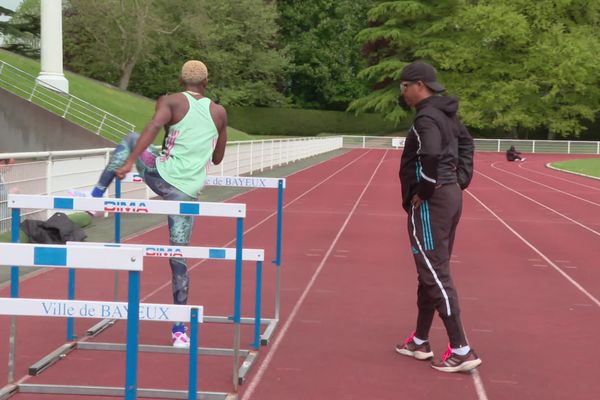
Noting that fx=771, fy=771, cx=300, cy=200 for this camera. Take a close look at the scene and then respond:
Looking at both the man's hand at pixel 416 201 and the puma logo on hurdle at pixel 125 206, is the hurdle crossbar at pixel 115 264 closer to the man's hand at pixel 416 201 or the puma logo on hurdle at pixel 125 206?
the puma logo on hurdle at pixel 125 206

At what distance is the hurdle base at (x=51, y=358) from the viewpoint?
4684 millimetres

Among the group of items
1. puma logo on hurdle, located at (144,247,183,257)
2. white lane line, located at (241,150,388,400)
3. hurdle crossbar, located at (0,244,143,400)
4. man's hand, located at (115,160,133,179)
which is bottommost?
white lane line, located at (241,150,388,400)

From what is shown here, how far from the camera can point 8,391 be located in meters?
4.28

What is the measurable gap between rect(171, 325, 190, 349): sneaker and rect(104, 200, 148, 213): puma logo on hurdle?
1045 mm

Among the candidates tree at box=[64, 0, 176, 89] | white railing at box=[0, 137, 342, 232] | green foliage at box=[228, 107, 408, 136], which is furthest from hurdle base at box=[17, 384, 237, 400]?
green foliage at box=[228, 107, 408, 136]

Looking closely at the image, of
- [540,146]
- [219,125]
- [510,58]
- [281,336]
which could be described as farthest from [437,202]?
[510,58]

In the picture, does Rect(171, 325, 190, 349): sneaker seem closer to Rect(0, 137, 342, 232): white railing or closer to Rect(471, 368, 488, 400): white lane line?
Rect(471, 368, 488, 400): white lane line

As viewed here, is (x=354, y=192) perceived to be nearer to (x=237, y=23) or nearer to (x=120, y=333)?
(x=120, y=333)

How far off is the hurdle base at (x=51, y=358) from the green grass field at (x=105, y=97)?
102 ft

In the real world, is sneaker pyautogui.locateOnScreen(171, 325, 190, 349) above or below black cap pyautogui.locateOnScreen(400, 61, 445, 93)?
below

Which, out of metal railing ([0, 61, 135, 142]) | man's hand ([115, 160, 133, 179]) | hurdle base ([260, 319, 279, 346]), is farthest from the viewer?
metal railing ([0, 61, 135, 142])

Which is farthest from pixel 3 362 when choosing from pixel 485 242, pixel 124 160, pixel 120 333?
pixel 485 242

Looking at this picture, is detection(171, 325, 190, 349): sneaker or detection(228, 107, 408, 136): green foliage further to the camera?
detection(228, 107, 408, 136): green foliage

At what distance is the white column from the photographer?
31222mm
